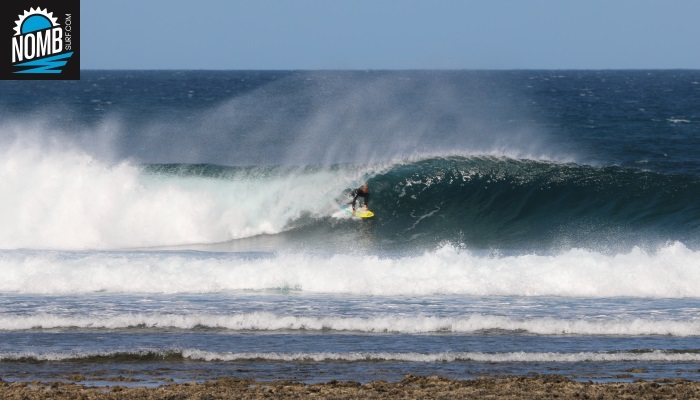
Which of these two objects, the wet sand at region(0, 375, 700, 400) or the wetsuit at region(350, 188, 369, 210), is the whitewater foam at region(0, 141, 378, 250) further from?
the wet sand at region(0, 375, 700, 400)

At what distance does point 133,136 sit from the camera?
42.8 meters

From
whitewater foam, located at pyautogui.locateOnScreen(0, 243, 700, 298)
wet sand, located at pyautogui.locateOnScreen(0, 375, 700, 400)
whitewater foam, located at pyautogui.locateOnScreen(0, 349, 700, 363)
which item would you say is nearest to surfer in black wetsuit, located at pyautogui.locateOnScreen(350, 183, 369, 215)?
whitewater foam, located at pyautogui.locateOnScreen(0, 243, 700, 298)

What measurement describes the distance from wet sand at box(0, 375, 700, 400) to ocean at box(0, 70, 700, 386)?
1.61ft

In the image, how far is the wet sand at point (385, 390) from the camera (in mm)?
8984

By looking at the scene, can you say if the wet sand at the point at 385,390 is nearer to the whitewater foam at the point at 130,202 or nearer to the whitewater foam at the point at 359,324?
the whitewater foam at the point at 359,324

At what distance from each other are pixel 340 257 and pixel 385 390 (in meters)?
7.39

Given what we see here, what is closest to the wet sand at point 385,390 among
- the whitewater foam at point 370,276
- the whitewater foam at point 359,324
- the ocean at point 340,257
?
the ocean at point 340,257

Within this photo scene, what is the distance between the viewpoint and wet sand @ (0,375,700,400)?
354 inches

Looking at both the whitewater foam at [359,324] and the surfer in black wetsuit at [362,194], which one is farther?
the surfer in black wetsuit at [362,194]

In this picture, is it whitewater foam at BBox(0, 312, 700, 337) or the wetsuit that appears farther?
the wetsuit

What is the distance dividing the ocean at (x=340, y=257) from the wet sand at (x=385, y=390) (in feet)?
1.61

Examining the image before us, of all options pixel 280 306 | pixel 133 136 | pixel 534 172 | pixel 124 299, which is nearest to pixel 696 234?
pixel 534 172

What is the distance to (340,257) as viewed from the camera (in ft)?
54.4

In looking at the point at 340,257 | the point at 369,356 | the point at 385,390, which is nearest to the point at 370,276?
the point at 340,257
